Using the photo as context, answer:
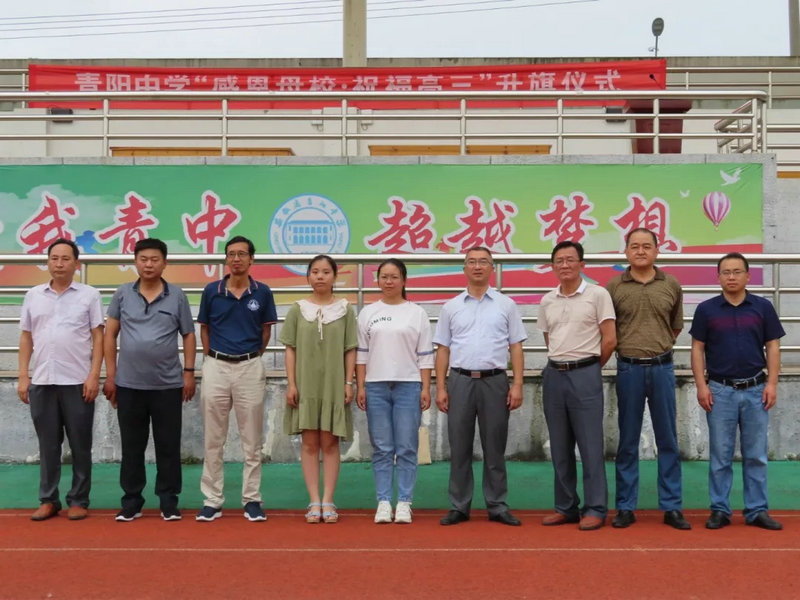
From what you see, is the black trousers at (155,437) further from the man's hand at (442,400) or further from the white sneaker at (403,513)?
the man's hand at (442,400)

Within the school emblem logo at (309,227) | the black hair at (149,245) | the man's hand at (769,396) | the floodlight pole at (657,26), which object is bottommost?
the man's hand at (769,396)

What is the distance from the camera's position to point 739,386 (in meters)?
5.14

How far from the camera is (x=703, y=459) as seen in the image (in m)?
6.90

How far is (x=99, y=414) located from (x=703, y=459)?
462cm

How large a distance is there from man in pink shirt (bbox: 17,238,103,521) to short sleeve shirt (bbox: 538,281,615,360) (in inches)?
108

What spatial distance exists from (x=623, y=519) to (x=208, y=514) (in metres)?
2.39

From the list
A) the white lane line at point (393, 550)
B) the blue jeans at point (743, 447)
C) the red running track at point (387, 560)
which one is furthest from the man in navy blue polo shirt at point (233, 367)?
the blue jeans at point (743, 447)

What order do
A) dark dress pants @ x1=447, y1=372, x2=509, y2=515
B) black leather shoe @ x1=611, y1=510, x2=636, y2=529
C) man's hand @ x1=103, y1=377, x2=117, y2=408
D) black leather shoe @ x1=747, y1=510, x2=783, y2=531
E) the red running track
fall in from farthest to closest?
1. man's hand @ x1=103, y1=377, x2=117, y2=408
2. dark dress pants @ x1=447, y1=372, x2=509, y2=515
3. black leather shoe @ x1=611, y1=510, x2=636, y2=529
4. black leather shoe @ x1=747, y1=510, x2=783, y2=531
5. the red running track

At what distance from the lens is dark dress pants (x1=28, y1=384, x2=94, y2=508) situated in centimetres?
540

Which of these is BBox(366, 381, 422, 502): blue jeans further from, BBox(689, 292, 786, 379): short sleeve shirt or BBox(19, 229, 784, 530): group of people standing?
BBox(689, 292, 786, 379): short sleeve shirt

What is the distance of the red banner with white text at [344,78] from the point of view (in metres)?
12.0

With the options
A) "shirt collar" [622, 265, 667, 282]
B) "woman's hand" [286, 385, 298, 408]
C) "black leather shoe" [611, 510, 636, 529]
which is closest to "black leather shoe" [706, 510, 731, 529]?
"black leather shoe" [611, 510, 636, 529]

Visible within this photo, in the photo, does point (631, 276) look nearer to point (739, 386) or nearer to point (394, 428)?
point (739, 386)

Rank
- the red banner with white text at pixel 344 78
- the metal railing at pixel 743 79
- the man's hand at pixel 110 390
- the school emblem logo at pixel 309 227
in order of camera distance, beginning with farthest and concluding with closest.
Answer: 1. the metal railing at pixel 743 79
2. the red banner with white text at pixel 344 78
3. the school emblem logo at pixel 309 227
4. the man's hand at pixel 110 390
